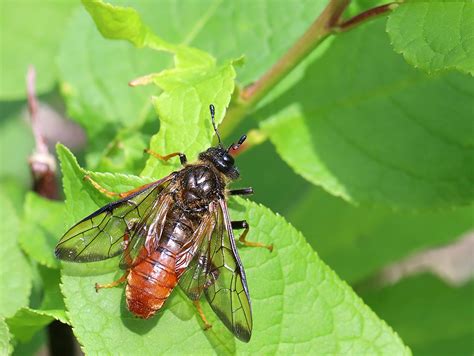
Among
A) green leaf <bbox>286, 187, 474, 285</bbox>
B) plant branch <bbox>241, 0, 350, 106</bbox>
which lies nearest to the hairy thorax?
plant branch <bbox>241, 0, 350, 106</bbox>

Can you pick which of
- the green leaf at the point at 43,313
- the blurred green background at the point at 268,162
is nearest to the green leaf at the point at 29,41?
the blurred green background at the point at 268,162

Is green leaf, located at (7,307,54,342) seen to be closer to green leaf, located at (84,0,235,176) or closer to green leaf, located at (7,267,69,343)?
green leaf, located at (7,267,69,343)

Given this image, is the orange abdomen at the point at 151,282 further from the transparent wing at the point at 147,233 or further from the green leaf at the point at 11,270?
the green leaf at the point at 11,270

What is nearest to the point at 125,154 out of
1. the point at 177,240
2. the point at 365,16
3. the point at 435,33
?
the point at 177,240

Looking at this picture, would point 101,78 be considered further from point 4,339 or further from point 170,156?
point 4,339

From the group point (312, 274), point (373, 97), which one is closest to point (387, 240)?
point (373, 97)

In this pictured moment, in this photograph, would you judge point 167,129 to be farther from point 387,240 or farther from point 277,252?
point 387,240
